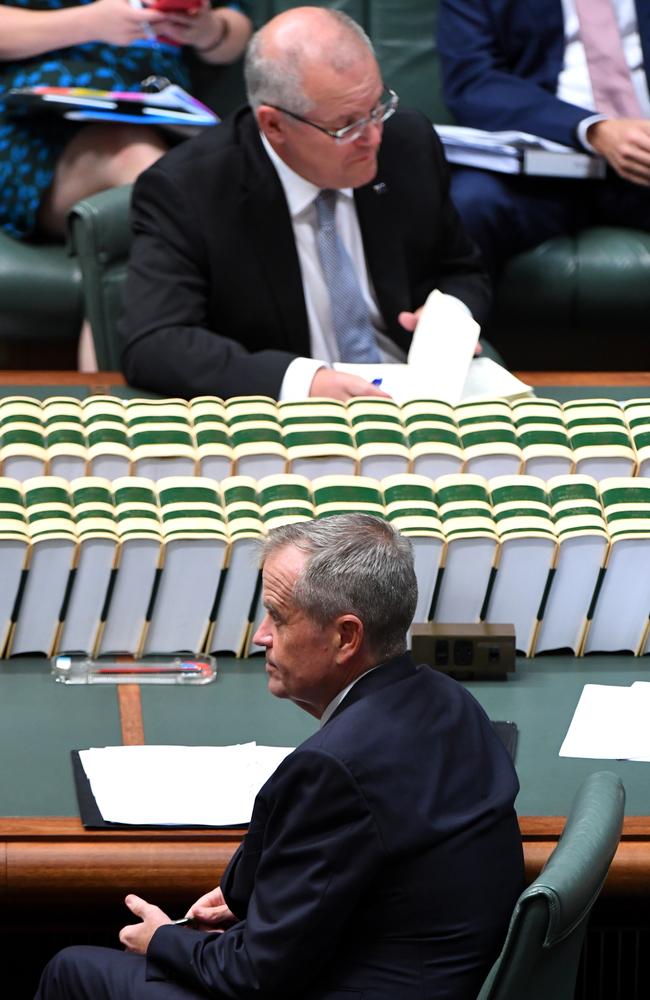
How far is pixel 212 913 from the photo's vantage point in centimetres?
163

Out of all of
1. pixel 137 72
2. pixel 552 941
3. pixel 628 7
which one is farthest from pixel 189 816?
pixel 628 7

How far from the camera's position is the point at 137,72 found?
3891 mm

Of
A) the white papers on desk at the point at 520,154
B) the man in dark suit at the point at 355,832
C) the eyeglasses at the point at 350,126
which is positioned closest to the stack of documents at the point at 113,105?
the white papers on desk at the point at 520,154

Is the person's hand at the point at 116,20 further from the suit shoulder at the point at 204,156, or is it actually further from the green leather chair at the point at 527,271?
the suit shoulder at the point at 204,156

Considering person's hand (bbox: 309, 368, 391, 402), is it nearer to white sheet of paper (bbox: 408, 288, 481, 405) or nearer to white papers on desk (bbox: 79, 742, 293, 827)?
white sheet of paper (bbox: 408, 288, 481, 405)

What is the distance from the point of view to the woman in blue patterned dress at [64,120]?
3.81m

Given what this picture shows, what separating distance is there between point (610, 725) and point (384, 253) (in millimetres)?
1397

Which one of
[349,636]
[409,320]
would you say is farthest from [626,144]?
[349,636]

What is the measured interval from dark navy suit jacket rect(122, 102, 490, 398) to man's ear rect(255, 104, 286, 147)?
0.06m

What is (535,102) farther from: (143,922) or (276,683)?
(143,922)

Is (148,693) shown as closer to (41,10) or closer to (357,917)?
(357,917)

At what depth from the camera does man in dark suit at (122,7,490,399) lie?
110 inches

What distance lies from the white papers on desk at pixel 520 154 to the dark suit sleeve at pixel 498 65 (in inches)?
1.7

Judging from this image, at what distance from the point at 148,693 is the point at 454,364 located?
89 centimetres
